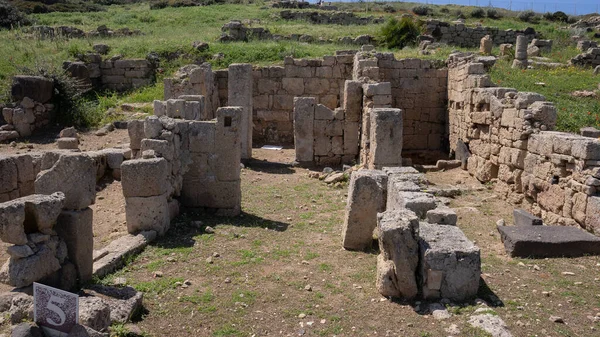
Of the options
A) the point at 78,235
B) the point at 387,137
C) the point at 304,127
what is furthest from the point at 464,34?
the point at 78,235

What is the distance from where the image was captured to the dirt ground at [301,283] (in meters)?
6.12

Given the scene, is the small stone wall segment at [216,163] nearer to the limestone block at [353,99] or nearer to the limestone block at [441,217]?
the limestone block at [441,217]

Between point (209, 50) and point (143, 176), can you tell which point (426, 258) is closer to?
point (143, 176)

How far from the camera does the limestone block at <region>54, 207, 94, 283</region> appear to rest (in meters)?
6.52

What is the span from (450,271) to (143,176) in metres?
5.20

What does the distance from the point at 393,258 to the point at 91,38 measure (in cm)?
2520

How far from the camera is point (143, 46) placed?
79.3ft

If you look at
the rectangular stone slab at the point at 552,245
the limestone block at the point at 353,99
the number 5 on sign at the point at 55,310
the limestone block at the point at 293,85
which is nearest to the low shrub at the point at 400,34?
the limestone block at the point at 293,85

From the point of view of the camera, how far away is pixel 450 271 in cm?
647

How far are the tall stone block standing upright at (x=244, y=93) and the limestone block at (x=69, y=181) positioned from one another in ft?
32.4

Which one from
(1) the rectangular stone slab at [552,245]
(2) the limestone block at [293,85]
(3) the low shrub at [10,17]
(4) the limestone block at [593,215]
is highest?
(3) the low shrub at [10,17]

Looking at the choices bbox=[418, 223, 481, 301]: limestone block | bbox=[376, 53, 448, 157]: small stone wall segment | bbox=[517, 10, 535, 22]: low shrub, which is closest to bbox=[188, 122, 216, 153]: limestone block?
bbox=[418, 223, 481, 301]: limestone block

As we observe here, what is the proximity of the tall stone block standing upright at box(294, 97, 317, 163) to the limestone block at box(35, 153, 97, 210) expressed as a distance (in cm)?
972

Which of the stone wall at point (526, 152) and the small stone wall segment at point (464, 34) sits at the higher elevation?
the small stone wall segment at point (464, 34)
